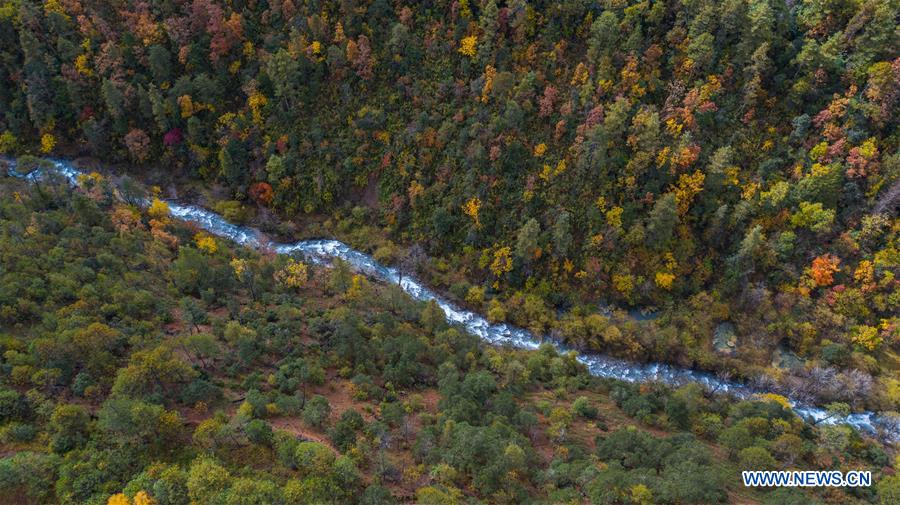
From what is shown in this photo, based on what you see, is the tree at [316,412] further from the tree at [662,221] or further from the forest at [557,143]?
the tree at [662,221]

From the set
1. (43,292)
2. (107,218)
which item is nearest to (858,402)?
(43,292)

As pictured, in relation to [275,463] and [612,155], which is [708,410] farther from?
[275,463]

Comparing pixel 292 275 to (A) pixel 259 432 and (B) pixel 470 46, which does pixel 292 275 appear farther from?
(B) pixel 470 46

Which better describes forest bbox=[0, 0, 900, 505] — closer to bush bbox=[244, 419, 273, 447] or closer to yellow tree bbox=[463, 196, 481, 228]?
bush bbox=[244, 419, 273, 447]

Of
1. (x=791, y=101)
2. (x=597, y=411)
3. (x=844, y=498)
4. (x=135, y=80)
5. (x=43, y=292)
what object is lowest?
(x=597, y=411)

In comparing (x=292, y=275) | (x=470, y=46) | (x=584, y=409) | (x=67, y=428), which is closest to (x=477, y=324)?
(x=584, y=409)
